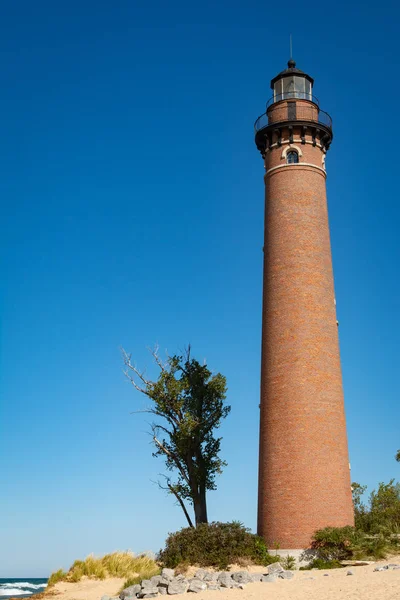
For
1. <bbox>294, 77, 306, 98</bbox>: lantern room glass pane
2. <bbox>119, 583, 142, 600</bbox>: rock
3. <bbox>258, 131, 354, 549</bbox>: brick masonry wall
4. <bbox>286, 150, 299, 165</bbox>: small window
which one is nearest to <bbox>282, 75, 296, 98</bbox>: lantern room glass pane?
<bbox>294, 77, 306, 98</bbox>: lantern room glass pane

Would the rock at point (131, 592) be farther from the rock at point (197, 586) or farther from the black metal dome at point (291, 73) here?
the black metal dome at point (291, 73)

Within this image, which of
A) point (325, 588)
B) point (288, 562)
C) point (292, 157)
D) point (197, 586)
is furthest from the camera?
point (292, 157)

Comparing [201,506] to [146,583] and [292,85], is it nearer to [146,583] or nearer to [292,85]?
[146,583]

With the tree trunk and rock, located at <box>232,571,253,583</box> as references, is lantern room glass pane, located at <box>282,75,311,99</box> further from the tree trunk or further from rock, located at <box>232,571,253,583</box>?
rock, located at <box>232,571,253,583</box>

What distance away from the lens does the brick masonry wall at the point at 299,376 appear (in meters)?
26.6

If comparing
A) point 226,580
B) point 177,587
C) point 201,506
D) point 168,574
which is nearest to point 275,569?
point 226,580

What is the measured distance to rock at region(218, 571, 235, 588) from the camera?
817 inches

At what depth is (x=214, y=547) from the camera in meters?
25.0

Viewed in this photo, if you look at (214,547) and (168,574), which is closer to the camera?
(168,574)

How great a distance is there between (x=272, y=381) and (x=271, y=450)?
3.02 metres

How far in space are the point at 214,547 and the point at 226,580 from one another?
4087mm

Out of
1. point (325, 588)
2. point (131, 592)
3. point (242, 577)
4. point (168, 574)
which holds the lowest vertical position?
point (131, 592)

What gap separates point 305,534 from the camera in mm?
25984

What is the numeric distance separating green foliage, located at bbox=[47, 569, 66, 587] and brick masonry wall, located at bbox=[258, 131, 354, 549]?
8595mm
